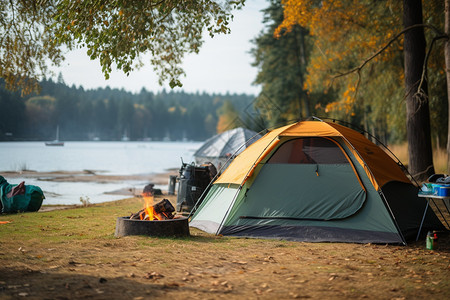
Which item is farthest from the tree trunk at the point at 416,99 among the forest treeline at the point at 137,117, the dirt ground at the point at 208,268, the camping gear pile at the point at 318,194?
the forest treeline at the point at 137,117

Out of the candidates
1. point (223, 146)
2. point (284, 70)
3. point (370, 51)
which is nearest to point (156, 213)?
point (223, 146)

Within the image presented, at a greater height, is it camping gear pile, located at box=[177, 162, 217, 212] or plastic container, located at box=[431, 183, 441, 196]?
plastic container, located at box=[431, 183, 441, 196]

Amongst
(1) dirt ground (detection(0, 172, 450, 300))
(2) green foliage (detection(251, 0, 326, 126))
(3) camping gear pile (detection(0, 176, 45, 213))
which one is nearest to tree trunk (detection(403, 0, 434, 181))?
(1) dirt ground (detection(0, 172, 450, 300))

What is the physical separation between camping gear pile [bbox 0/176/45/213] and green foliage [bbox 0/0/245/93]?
2.65 metres

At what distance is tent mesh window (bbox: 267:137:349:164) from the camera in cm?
820

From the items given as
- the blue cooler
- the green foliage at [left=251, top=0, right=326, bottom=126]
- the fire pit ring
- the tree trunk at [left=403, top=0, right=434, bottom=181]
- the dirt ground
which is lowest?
the dirt ground

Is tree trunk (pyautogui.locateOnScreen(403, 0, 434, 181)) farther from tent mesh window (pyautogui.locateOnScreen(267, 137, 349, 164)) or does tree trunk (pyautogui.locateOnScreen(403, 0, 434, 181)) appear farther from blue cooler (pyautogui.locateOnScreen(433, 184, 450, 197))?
blue cooler (pyautogui.locateOnScreen(433, 184, 450, 197))

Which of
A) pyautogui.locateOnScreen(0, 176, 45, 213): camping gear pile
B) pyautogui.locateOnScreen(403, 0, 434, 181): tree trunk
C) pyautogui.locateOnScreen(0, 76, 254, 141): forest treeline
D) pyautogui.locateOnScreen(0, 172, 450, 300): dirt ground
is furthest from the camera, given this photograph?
pyautogui.locateOnScreen(0, 76, 254, 141): forest treeline

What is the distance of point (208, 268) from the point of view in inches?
220

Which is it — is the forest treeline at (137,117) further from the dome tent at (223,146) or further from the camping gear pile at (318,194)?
the camping gear pile at (318,194)

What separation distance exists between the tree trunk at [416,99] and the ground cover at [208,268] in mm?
5508

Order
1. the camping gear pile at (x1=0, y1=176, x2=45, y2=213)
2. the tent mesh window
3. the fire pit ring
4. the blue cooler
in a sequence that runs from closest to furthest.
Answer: the blue cooler → the fire pit ring → the tent mesh window → the camping gear pile at (x1=0, y1=176, x2=45, y2=213)

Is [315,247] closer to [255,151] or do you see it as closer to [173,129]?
[255,151]

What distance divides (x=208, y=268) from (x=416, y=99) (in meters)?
9.68
